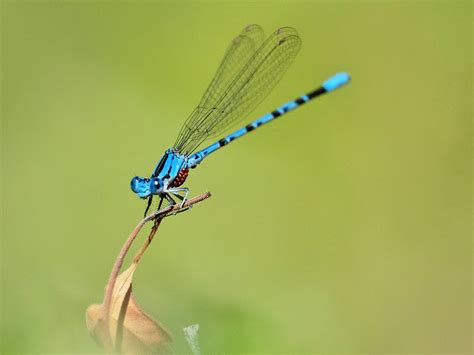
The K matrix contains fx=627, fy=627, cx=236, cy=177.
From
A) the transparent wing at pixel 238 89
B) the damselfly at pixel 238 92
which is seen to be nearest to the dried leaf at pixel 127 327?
the damselfly at pixel 238 92

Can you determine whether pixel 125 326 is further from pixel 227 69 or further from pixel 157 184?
pixel 227 69

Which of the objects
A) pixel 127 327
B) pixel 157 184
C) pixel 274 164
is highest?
pixel 157 184

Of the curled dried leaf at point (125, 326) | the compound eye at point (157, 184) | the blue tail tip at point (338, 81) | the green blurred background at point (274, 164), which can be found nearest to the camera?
the curled dried leaf at point (125, 326)

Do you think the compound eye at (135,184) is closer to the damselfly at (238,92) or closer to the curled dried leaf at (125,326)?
the damselfly at (238,92)

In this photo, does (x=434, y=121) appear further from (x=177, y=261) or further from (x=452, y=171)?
(x=177, y=261)

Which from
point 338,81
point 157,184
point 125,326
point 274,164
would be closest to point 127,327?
point 125,326

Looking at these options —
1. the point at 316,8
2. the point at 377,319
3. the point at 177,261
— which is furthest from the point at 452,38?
the point at 177,261
